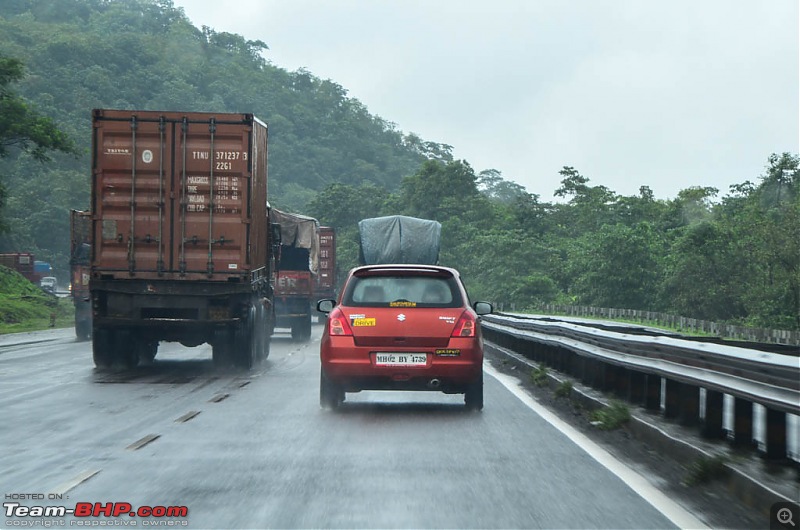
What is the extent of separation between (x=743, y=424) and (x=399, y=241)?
26012mm

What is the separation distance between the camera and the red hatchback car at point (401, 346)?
39.1ft

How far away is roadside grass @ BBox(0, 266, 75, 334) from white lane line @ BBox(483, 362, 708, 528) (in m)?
28.9

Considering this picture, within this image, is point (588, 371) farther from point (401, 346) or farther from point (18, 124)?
point (18, 124)

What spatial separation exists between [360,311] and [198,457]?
3651mm

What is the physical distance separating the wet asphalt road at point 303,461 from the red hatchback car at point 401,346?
1.16ft

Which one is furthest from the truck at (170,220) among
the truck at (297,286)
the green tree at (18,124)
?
the green tree at (18,124)

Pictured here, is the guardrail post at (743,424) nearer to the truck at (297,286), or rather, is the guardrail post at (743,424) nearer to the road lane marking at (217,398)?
the road lane marking at (217,398)

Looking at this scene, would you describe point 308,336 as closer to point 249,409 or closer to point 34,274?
point 249,409

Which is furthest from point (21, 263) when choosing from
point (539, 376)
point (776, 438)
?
point (776, 438)

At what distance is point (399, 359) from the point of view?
1192cm

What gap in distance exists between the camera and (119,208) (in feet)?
57.4

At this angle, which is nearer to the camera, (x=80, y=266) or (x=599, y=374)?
(x=599, y=374)

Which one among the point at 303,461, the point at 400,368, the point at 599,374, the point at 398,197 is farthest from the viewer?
the point at 398,197

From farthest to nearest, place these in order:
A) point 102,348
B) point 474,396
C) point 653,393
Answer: point 102,348 < point 474,396 < point 653,393
